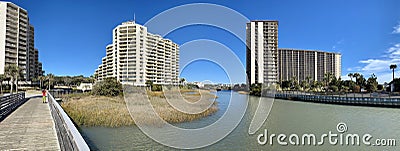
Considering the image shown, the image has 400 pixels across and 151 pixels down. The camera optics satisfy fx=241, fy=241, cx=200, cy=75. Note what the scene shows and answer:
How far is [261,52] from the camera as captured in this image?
1457 inches

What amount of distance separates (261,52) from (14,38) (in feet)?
264

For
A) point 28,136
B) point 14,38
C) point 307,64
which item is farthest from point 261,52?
point 307,64

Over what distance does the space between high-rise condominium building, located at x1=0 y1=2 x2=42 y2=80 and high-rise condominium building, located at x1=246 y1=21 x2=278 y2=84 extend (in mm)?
67224

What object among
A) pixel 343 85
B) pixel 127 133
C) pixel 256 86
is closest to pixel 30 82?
pixel 256 86

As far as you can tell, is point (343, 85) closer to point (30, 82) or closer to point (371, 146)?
point (371, 146)

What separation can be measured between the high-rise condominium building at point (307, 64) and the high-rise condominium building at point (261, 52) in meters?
39.8

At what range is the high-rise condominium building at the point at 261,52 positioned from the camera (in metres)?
34.2

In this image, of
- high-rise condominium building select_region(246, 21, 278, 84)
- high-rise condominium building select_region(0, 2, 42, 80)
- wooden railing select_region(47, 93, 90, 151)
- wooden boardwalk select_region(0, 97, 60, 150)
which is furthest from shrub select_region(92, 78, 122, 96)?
high-rise condominium building select_region(0, 2, 42, 80)

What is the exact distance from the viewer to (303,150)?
10.8 meters

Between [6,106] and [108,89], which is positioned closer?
[6,106]

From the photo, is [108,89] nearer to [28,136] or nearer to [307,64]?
[28,136]

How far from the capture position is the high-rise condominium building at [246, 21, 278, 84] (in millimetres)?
34250

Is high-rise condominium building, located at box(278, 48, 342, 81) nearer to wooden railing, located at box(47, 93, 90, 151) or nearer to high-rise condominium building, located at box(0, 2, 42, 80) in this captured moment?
high-rise condominium building, located at box(0, 2, 42, 80)

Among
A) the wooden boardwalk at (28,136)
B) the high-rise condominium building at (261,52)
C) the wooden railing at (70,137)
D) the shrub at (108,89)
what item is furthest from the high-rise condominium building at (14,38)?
the wooden railing at (70,137)
